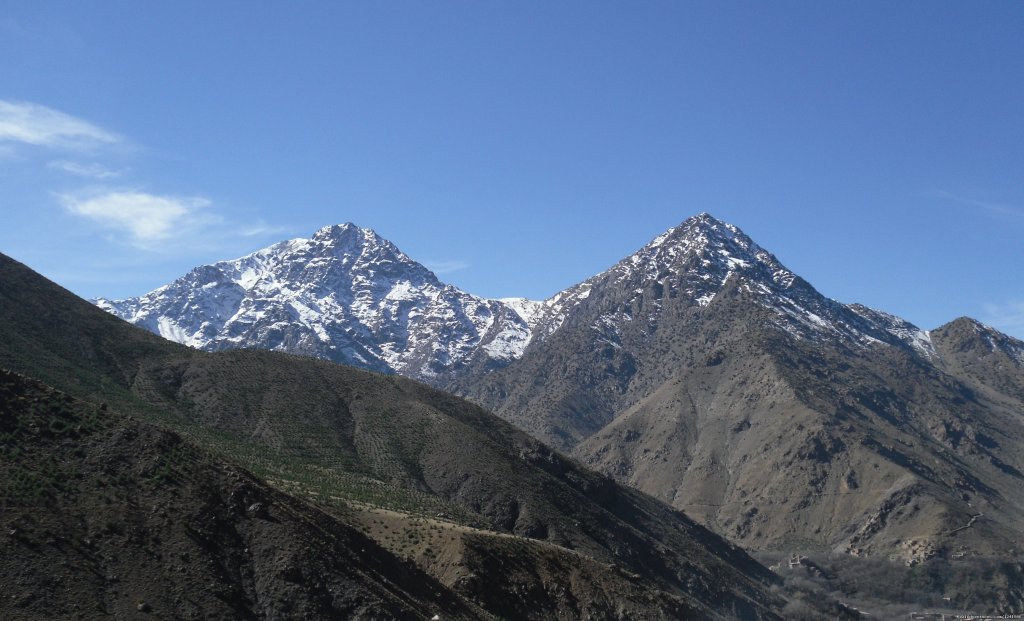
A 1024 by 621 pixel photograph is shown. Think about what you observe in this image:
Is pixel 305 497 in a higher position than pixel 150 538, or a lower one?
higher

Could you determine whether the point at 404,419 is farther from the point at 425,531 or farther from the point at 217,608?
the point at 217,608

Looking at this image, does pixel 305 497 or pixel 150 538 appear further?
pixel 305 497

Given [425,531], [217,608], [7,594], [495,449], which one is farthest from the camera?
[495,449]

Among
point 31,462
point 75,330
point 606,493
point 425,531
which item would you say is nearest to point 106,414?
point 31,462

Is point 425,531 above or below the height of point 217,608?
above

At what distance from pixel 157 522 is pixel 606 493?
138 meters

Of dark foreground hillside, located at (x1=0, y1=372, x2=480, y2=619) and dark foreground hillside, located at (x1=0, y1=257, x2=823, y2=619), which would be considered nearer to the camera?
dark foreground hillside, located at (x1=0, y1=372, x2=480, y2=619)

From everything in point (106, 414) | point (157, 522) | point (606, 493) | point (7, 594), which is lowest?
point (7, 594)

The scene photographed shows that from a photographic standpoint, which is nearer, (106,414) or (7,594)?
(7,594)

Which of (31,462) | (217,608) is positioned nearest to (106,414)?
(31,462)

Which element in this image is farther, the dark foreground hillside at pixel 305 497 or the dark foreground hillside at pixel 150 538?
the dark foreground hillside at pixel 305 497

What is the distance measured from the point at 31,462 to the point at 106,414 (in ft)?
31.5

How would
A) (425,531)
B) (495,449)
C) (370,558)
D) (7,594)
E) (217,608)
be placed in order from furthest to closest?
(495,449) < (425,531) < (370,558) < (217,608) < (7,594)

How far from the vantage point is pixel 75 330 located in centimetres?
15350
